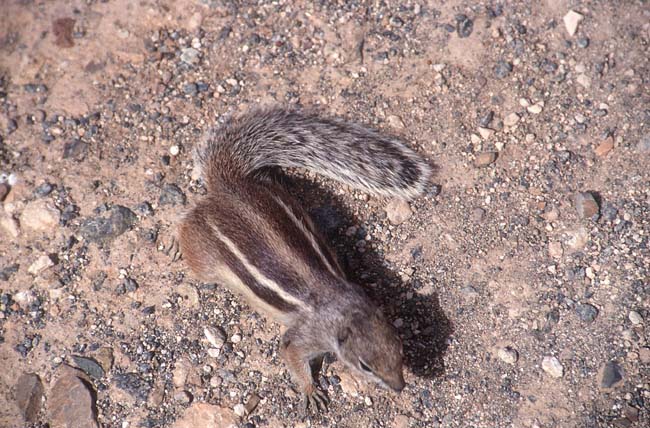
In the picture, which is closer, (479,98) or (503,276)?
(503,276)

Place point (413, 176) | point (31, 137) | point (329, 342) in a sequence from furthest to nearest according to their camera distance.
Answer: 1. point (31, 137)
2. point (413, 176)
3. point (329, 342)

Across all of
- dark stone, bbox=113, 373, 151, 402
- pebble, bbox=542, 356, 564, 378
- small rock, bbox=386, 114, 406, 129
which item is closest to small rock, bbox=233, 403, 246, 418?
dark stone, bbox=113, 373, 151, 402

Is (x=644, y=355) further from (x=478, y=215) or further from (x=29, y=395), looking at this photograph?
(x=29, y=395)

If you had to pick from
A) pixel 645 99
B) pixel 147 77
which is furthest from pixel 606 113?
pixel 147 77

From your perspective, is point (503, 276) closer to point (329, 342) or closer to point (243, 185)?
point (329, 342)

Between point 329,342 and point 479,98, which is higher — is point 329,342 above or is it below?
below

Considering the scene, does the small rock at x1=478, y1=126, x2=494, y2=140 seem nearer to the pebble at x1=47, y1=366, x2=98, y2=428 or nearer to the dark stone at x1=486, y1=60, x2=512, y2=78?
the dark stone at x1=486, y1=60, x2=512, y2=78

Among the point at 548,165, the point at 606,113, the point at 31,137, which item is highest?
the point at 606,113

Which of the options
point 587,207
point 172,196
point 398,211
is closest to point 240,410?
point 172,196
